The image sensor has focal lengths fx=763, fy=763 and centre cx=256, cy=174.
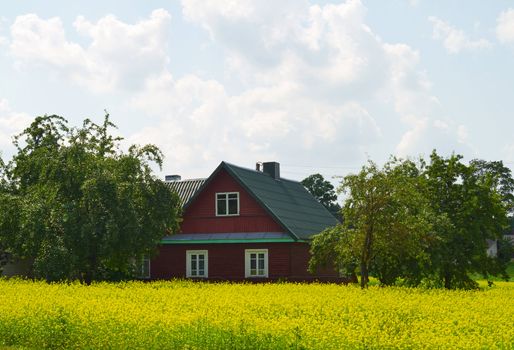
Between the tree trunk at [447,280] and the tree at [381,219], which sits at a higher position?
the tree at [381,219]

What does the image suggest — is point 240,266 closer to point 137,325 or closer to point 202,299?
point 202,299

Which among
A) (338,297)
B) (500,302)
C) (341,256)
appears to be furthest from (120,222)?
(500,302)

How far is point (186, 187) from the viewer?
47062 mm

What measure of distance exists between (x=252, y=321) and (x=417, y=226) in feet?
50.4

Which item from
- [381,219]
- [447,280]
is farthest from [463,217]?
[381,219]

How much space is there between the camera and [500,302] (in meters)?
23.5

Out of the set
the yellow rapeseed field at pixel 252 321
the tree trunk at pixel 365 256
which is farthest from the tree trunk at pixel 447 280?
the yellow rapeseed field at pixel 252 321

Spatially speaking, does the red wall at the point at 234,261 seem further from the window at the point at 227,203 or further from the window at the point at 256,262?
the window at the point at 227,203

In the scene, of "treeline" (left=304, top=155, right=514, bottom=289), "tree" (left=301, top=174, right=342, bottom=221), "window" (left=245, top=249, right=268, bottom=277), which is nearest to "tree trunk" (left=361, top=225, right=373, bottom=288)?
"treeline" (left=304, top=155, right=514, bottom=289)

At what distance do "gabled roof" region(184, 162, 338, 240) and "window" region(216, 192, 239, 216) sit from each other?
1.03 metres

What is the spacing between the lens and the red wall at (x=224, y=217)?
41312mm

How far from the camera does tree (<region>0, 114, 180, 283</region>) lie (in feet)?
107

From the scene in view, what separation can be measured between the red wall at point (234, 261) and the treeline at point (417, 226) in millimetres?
5386

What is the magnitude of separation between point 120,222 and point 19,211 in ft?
16.4
